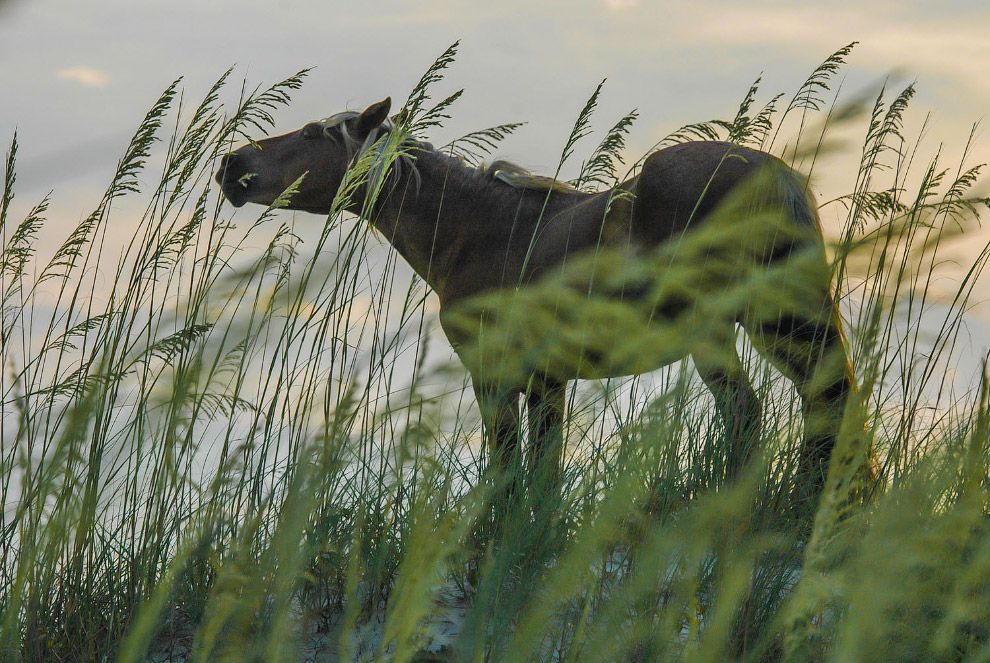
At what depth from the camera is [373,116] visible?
3.26 m

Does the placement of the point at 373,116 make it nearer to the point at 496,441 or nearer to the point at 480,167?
the point at 480,167

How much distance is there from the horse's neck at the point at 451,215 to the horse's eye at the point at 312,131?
388 mm

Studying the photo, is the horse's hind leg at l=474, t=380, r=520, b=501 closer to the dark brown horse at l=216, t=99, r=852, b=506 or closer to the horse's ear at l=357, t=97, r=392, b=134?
the dark brown horse at l=216, t=99, r=852, b=506

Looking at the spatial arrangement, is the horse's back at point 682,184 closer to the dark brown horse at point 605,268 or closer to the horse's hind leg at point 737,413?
the dark brown horse at point 605,268

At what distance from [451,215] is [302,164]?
64 centimetres

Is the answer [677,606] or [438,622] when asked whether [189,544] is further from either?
[677,606]

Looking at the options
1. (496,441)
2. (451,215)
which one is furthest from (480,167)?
(496,441)

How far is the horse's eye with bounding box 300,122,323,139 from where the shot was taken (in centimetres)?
351

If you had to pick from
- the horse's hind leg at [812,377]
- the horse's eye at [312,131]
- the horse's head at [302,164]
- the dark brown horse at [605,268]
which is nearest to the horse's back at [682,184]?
the dark brown horse at [605,268]

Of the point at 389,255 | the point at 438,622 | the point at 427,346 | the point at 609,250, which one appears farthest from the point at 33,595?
the point at 609,250

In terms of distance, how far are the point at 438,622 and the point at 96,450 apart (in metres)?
0.77

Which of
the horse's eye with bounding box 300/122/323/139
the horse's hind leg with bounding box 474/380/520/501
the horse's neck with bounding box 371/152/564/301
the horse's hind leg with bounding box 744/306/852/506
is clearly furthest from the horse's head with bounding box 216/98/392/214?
the horse's hind leg with bounding box 744/306/852/506

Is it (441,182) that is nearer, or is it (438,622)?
(438,622)

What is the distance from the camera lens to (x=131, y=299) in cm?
192
